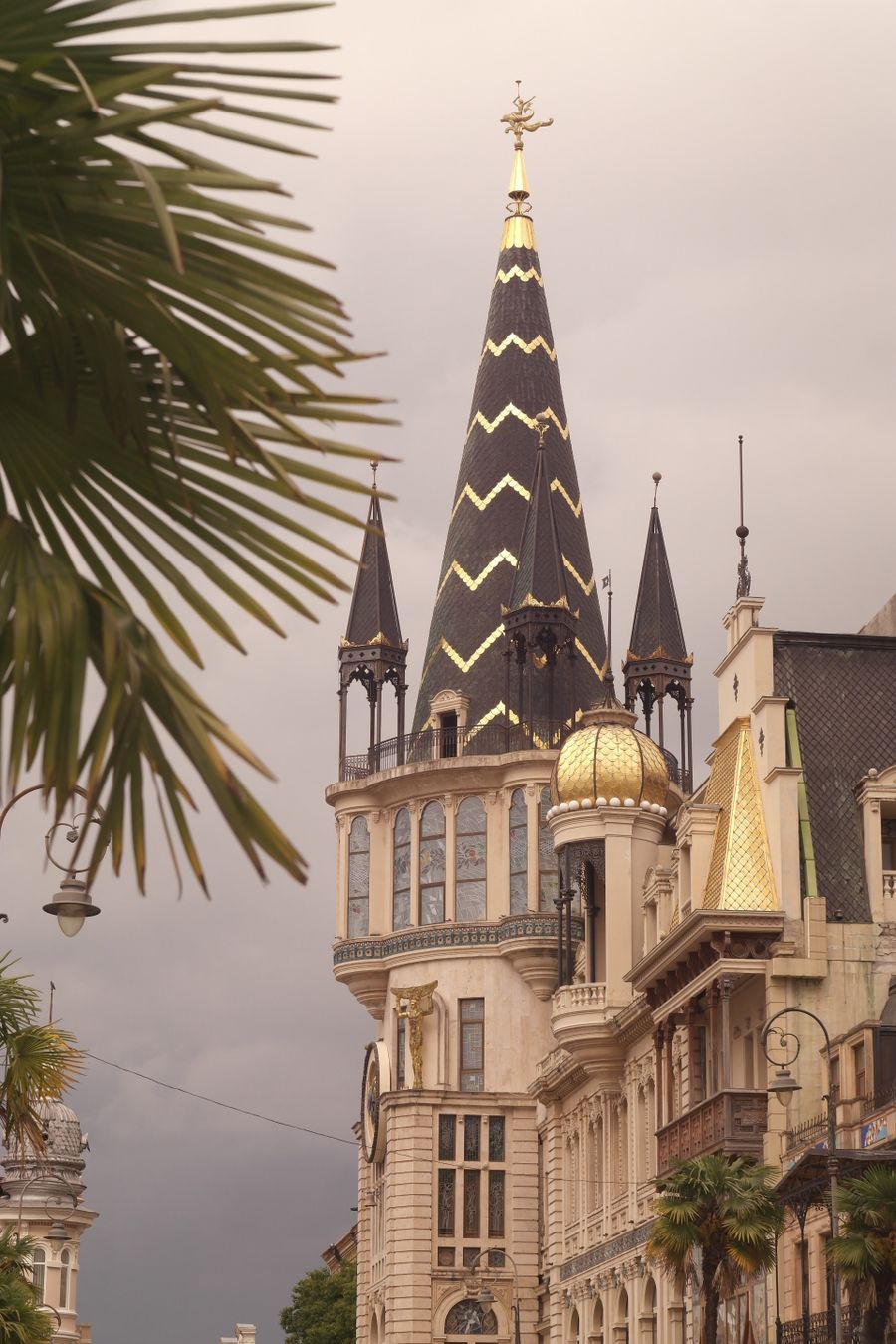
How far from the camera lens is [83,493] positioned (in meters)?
7.82

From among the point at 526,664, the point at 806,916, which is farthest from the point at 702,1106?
the point at 526,664

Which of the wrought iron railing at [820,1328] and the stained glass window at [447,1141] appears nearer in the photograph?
the wrought iron railing at [820,1328]

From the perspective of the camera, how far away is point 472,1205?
267 ft

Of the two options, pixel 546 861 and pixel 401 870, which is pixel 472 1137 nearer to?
pixel 546 861

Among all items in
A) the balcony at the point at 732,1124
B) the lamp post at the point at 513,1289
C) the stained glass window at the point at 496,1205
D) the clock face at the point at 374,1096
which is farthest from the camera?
the clock face at the point at 374,1096

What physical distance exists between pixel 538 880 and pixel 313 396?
75.3 meters

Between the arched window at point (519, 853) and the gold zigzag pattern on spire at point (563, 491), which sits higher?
the gold zigzag pattern on spire at point (563, 491)

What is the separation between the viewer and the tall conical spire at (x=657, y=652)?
88.5 meters

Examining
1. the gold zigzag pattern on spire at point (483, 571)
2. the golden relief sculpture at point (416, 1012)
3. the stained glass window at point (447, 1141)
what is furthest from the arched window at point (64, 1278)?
the gold zigzag pattern on spire at point (483, 571)

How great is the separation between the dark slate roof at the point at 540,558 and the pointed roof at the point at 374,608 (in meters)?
5.38

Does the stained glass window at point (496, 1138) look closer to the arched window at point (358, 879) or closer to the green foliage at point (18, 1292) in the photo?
the arched window at point (358, 879)

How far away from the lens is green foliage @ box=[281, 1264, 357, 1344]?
101137 mm

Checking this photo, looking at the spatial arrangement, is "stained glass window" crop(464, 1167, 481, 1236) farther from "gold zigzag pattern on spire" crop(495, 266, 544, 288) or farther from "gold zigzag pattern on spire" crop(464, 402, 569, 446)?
"gold zigzag pattern on spire" crop(495, 266, 544, 288)

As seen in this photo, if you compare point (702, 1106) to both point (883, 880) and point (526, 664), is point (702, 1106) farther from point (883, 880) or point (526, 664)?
point (526, 664)
